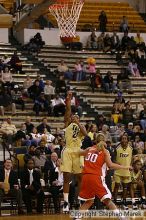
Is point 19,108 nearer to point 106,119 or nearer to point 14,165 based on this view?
point 106,119

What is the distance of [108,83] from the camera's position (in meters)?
32.0

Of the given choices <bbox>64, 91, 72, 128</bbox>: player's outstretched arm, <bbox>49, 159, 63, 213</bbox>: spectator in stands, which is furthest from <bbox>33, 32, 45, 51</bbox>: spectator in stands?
<bbox>64, 91, 72, 128</bbox>: player's outstretched arm

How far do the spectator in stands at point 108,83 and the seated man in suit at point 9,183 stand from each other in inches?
512

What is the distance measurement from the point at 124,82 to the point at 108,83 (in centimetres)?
119

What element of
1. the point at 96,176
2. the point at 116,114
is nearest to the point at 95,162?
the point at 96,176

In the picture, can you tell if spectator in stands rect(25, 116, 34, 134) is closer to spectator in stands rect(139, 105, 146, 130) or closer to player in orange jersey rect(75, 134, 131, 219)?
spectator in stands rect(139, 105, 146, 130)

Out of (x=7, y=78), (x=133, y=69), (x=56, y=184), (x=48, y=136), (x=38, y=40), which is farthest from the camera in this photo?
(x=133, y=69)

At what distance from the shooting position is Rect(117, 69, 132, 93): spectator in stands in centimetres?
3269

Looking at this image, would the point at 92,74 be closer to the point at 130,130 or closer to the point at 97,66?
the point at 97,66

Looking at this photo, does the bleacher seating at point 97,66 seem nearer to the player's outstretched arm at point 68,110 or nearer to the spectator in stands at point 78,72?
the spectator in stands at point 78,72

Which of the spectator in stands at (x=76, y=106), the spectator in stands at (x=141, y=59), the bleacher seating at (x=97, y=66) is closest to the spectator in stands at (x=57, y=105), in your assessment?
the spectator in stands at (x=76, y=106)

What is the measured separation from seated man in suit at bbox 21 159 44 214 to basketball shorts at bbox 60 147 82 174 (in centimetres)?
124

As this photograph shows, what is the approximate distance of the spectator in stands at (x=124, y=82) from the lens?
107 ft

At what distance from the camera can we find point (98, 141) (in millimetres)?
15648
